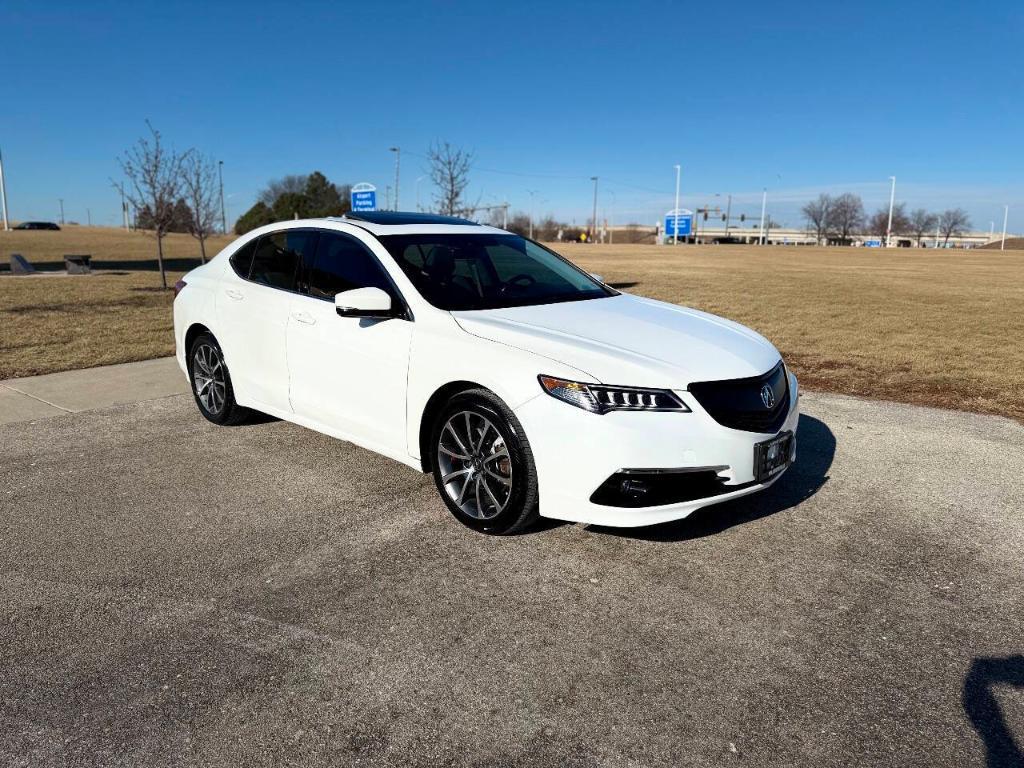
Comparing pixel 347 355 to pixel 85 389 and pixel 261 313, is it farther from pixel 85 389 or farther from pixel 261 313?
pixel 85 389

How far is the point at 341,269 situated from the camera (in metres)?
4.90

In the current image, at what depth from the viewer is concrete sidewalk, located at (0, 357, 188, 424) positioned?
672 cm

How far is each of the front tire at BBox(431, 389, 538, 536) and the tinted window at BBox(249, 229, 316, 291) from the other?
6.04 feet

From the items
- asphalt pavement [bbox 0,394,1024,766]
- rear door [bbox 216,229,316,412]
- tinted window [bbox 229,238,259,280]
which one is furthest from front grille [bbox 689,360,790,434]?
tinted window [bbox 229,238,259,280]

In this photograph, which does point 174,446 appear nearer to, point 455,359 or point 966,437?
point 455,359

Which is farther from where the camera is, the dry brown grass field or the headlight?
the dry brown grass field

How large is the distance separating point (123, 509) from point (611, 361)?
2.94 meters

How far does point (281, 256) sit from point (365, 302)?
1.45 m

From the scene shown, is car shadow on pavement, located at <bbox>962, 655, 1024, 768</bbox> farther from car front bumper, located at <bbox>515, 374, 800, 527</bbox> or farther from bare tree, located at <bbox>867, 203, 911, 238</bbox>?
bare tree, located at <bbox>867, 203, 911, 238</bbox>

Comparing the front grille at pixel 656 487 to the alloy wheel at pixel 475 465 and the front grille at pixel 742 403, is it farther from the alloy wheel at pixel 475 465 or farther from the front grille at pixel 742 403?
the alloy wheel at pixel 475 465

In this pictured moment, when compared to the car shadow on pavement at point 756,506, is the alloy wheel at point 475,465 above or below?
above

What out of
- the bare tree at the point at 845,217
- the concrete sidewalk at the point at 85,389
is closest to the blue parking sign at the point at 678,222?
the bare tree at the point at 845,217

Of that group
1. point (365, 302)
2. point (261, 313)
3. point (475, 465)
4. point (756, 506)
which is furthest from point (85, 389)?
point (756, 506)

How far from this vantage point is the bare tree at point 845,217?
4968 inches
